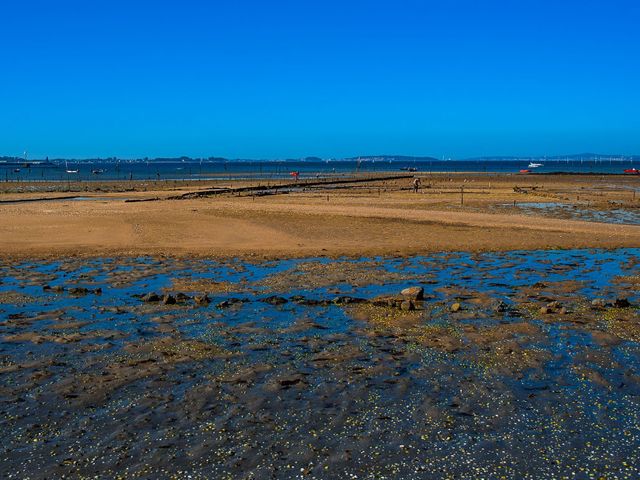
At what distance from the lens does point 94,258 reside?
1916cm

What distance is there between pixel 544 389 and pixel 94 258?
1454cm

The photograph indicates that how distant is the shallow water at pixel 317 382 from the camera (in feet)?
21.0

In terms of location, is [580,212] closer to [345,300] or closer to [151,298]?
[345,300]

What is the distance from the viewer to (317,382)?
851 cm

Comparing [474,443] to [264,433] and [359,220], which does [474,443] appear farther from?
[359,220]

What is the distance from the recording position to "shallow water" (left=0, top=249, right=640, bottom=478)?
6.39m

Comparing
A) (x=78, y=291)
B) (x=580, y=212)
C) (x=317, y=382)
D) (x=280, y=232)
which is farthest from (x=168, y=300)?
(x=580, y=212)

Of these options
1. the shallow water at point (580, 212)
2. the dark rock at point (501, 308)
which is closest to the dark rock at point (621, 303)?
the dark rock at point (501, 308)

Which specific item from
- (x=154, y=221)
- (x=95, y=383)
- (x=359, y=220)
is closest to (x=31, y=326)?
(x=95, y=383)

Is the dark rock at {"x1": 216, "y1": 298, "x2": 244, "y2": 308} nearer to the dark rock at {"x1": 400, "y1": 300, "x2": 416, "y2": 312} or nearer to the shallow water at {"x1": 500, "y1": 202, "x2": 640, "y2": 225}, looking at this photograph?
the dark rock at {"x1": 400, "y1": 300, "x2": 416, "y2": 312}

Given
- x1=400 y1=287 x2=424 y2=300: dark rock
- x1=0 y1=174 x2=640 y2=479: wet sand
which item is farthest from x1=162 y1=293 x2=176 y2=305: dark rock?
x1=400 y1=287 x2=424 y2=300: dark rock

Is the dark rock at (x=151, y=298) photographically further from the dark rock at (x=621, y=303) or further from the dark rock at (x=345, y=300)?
the dark rock at (x=621, y=303)

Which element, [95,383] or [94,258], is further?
[94,258]

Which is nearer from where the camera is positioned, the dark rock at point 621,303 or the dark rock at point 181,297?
the dark rock at point 621,303
